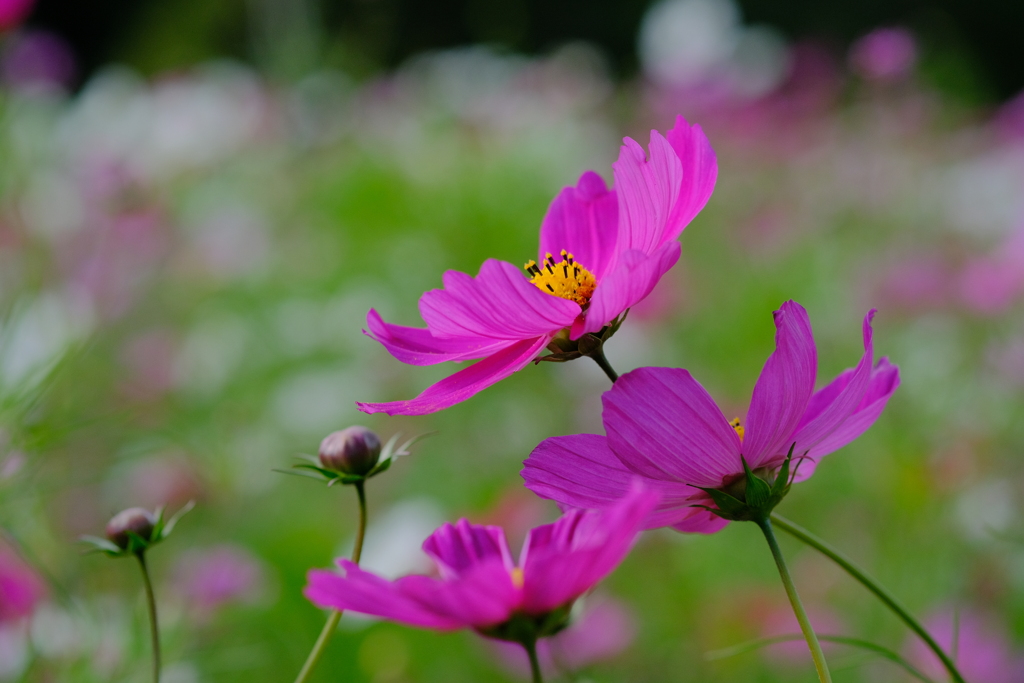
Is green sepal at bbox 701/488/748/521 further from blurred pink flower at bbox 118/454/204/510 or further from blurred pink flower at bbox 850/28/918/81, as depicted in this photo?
blurred pink flower at bbox 850/28/918/81

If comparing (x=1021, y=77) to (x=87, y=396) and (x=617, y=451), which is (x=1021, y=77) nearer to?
(x=87, y=396)

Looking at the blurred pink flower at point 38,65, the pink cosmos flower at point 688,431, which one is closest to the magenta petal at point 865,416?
the pink cosmos flower at point 688,431

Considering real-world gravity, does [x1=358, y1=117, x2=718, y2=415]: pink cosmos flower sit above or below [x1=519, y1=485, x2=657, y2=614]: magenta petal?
above

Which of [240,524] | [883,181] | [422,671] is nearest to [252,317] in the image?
[240,524]

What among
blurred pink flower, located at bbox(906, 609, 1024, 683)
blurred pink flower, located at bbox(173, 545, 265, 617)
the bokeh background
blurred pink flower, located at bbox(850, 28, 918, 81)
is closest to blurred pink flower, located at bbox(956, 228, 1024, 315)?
the bokeh background

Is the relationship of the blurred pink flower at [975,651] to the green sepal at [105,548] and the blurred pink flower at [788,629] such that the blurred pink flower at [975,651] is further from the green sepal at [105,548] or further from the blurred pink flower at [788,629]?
the green sepal at [105,548]
